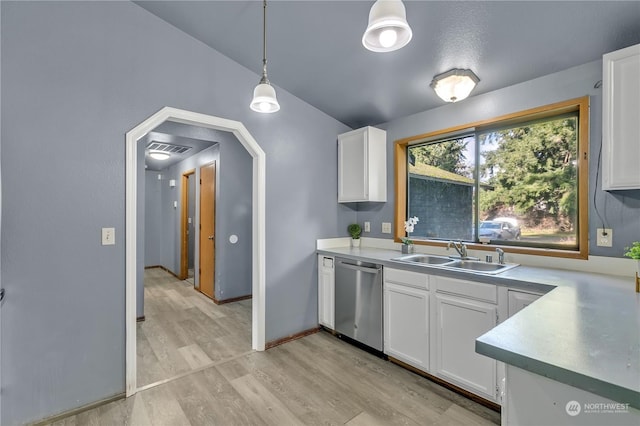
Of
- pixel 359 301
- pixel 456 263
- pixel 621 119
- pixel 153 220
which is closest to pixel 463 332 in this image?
pixel 456 263

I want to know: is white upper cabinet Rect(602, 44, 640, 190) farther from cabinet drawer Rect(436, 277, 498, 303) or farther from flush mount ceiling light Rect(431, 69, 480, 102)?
cabinet drawer Rect(436, 277, 498, 303)

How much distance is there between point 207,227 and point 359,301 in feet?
9.86

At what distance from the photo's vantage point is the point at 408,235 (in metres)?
3.24

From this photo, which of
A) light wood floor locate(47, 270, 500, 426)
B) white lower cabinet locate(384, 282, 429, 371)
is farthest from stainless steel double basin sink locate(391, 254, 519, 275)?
light wood floor locate(47, 270, 500, 426)

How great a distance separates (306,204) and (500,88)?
2.08 meters

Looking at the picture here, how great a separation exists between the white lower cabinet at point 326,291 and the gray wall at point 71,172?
1855 mm

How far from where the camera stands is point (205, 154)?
16.0ft

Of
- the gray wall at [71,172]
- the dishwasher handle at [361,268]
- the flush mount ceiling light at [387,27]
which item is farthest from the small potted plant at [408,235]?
the gray wall at [71,172]

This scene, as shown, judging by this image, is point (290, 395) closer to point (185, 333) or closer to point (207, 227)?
point (185, 333)

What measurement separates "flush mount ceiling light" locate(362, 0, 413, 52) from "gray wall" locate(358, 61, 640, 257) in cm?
159

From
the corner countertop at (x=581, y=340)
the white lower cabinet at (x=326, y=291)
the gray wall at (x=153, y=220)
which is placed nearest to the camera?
the corner countertop at (x=581, y=340)

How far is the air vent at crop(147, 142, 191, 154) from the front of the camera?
4.58m

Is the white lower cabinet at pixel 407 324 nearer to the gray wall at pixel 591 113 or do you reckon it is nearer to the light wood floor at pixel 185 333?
the gray wall at pixel 591 113

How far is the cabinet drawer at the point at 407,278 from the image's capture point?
2.33m
